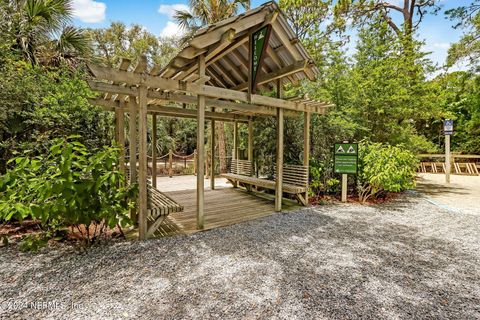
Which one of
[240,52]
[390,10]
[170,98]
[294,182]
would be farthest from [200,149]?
[390,10]

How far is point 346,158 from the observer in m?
5.93

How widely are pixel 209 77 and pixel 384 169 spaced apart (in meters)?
4.76

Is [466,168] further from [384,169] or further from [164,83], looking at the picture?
[164,83]

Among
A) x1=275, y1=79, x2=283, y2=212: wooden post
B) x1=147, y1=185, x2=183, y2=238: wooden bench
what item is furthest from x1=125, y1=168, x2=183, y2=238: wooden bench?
x1=275, y1=79, x2=283, y2=212: wooden post

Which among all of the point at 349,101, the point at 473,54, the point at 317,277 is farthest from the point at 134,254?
the point at 473,54

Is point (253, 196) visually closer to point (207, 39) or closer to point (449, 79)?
point (207, 39)

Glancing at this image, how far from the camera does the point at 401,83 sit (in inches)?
304

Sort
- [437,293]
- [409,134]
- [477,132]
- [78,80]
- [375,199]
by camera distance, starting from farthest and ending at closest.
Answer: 1. [477,132]
2. [409,134]
3. [375,199]
4. [78,80]
5. [437,293]

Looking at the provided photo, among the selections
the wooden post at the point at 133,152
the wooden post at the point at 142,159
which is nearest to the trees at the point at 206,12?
the wooden post at the point at 133,152

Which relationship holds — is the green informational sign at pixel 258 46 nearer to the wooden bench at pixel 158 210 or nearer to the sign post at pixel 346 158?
the wooden bench at pixel 158 210

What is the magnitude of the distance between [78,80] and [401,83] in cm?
951

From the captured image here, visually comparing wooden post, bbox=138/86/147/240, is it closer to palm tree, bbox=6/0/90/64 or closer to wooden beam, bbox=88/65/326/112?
wooden beam, bbox=88/65/326/112

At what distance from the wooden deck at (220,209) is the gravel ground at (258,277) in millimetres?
447

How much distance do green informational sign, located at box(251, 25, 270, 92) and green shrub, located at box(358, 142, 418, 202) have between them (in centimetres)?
379
